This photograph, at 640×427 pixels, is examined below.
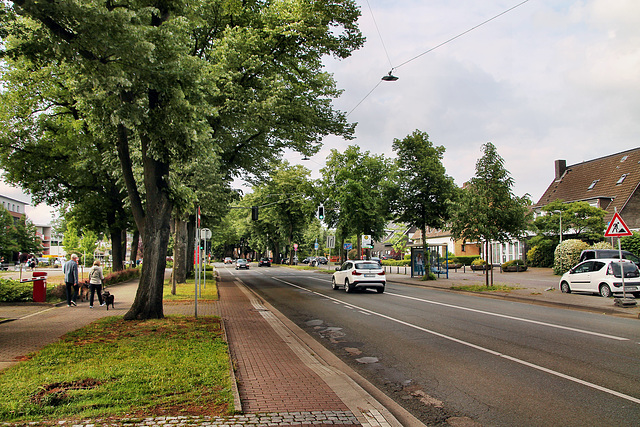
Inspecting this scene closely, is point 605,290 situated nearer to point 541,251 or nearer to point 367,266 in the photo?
point 367,266

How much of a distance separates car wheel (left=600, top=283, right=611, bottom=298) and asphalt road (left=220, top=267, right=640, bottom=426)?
5041 millimetres

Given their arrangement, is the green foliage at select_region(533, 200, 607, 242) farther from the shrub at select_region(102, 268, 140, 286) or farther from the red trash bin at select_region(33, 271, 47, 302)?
the red trash bin at select_region(33, 271, 47, 302)

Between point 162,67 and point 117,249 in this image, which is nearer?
point 162,67

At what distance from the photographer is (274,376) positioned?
6.32 m

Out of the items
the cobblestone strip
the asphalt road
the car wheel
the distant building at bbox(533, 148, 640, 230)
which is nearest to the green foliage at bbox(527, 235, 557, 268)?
the distant building at bbox(533, 148, 640, 230)

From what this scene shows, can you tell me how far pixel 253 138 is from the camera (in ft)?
76.7

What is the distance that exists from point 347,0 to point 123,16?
44.1 feet

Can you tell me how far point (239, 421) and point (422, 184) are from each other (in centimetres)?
2703

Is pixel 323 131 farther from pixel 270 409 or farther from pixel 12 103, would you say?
pixel 270 409

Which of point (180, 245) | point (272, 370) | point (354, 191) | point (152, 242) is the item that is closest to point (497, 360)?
point (272, 370)

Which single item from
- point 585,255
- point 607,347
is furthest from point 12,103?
point 585,255

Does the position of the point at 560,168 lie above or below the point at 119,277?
above

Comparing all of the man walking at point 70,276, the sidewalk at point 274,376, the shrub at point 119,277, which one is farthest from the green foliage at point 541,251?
the man walking at point 70,276

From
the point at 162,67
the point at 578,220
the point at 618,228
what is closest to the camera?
the point at 162,67
